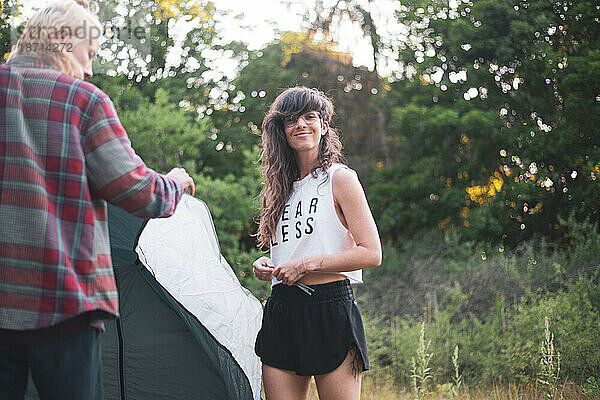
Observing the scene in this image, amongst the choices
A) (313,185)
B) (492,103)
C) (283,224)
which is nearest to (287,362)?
(283,224)

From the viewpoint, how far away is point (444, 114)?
24.3 feet

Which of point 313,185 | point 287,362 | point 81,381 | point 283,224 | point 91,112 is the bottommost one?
point 287,362

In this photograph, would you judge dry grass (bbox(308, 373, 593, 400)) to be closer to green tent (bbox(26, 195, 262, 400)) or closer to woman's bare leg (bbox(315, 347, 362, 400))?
green tent (bbox(26, 195, 262, 400))

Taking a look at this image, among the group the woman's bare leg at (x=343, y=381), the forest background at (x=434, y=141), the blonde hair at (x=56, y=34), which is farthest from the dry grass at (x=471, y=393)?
the blonde hair at (x=56, y=34)

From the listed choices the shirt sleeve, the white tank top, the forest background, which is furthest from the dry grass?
the shirt sleeve

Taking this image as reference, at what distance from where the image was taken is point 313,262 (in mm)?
1890

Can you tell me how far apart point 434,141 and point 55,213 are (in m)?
6.99

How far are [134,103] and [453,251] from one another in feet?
13.3

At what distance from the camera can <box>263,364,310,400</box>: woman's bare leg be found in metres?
1.96

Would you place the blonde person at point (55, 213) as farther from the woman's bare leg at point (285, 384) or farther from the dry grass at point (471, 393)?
the dry grass at point (471, 393)

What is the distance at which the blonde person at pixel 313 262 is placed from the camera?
6.23 feet

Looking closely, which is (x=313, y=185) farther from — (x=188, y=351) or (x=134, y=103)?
(x=134, y=103)

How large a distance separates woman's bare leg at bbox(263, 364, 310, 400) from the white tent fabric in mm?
356

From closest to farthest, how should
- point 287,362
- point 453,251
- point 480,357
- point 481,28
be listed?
point 287,362
point 480,357
point 453,251
point 481,28
